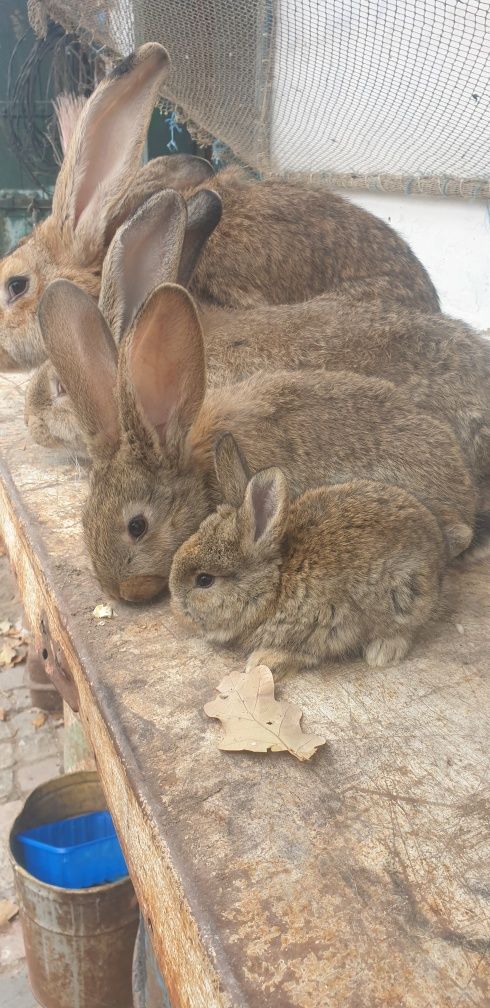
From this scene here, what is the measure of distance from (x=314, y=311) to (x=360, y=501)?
1.01 m

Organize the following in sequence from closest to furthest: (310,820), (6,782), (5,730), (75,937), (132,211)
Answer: (310,820) → (75,937) → (132,211) → (6,782) → (5,730)

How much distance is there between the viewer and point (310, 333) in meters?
2.57

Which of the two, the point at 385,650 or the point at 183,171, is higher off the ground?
the point at 183,171

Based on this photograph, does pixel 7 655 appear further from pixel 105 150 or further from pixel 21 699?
pixel 105 150

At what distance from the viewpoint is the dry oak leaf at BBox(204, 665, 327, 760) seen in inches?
59.5

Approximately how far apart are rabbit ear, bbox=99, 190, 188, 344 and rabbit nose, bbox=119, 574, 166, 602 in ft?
2.28

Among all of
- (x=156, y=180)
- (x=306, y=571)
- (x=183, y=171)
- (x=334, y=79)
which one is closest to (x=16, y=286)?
(x=156, y=180)

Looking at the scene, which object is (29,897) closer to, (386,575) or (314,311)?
(386,575)

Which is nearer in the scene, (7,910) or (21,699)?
(7,910)

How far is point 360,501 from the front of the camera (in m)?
1.87

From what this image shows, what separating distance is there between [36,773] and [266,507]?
9.02ft

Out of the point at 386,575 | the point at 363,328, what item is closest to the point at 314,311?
the point at 363,328

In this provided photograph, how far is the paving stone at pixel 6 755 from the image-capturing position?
4.08 meters

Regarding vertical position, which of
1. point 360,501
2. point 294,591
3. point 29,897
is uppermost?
point 360,501
